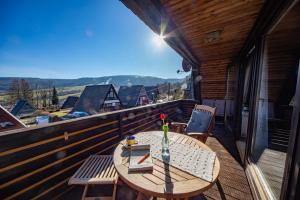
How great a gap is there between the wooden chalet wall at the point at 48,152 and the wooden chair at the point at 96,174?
317 mm

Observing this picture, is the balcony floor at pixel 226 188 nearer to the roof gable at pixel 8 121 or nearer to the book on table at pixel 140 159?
the book on table at pixel 140 159

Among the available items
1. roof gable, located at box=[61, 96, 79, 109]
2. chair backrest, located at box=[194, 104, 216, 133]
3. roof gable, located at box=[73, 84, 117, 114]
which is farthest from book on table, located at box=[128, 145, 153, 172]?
roof gable, located at box=[61, 96, 79, 109]

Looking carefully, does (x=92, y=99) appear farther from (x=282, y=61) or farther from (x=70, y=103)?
(x=282, y=61)

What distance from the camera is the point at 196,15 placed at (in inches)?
71.6

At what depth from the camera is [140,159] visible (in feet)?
3.95

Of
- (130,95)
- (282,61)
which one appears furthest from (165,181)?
(130,95)

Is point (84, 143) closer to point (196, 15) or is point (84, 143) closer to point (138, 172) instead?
point (138, 172)

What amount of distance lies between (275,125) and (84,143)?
4.35 metres

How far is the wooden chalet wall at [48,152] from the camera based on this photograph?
1290mm

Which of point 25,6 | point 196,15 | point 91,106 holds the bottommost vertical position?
point 91,106

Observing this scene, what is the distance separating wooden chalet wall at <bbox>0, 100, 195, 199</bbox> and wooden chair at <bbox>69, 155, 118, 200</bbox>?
0.32 m

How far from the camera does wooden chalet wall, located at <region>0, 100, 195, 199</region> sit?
1.29 metres

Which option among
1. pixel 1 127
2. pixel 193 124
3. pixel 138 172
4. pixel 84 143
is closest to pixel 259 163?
pixel 193 124

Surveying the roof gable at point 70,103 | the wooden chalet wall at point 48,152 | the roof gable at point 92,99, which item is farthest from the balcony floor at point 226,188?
the roof gable at point 70,103
